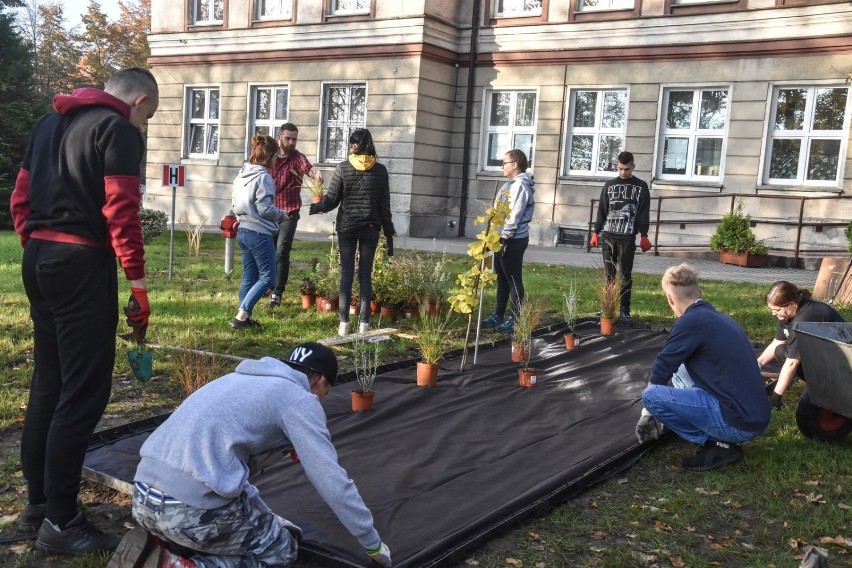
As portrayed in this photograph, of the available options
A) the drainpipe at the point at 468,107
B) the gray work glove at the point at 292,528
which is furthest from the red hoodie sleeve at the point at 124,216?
the drainpipe at the point at 468,107

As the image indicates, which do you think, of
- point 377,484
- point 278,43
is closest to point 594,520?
point 377,484

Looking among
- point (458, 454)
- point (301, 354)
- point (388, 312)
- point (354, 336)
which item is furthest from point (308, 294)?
point (301, 354)

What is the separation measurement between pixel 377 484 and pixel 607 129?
15220mm

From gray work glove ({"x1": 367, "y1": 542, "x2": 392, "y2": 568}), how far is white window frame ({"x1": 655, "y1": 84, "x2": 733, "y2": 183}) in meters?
15.2

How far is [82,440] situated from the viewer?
11.9 feet

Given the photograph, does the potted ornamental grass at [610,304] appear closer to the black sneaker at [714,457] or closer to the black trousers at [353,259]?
the black trousers at [353,259]

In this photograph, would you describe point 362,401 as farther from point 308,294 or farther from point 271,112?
point 271,112

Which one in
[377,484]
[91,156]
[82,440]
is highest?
[91,156]

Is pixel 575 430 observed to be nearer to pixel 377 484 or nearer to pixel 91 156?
pixel 377 484

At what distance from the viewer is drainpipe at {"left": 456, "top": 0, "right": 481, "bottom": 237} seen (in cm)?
1945

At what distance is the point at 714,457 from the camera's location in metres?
4.82

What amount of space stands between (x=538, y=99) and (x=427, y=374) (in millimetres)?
13726

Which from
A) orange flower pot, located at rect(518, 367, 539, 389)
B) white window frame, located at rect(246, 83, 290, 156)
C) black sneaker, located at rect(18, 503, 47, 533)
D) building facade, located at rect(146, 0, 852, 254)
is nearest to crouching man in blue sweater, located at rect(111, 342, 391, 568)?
black sneaker, located at rect(18, 503, 47, 533)

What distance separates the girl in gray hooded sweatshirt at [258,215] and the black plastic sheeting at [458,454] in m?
1.90
